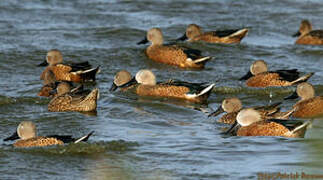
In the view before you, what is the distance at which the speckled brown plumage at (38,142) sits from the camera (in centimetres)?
733

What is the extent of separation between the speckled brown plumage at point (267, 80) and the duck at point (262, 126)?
250 centimetres

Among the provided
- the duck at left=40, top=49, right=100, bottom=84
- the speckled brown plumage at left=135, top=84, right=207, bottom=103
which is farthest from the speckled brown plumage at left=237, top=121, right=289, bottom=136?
the duck at left=40, top=49, right=100, bottom=84

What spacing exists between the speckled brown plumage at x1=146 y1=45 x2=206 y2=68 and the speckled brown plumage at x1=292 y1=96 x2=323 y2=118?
3.44 meters

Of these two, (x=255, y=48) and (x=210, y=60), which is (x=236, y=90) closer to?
(x=210, y=60)

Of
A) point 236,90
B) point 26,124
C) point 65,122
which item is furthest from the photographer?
point 236,90

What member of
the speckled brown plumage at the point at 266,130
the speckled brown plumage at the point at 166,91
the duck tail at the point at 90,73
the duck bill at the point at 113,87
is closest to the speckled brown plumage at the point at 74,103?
the duck bill at the point at 113,87

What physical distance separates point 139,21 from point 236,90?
5378 millimetres

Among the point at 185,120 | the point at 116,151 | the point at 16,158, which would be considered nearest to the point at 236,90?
the point at 185,120

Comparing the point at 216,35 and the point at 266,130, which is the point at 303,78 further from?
the point at 216,35

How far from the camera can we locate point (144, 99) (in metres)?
10.6

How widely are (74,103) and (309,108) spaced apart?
294 cm

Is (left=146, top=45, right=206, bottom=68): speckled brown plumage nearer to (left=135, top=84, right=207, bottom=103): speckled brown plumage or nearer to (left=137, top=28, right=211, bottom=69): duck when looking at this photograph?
(left=137, top=28, right=211, bottom=69): duck

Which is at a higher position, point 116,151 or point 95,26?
point 95,26

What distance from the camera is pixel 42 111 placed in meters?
9.52
